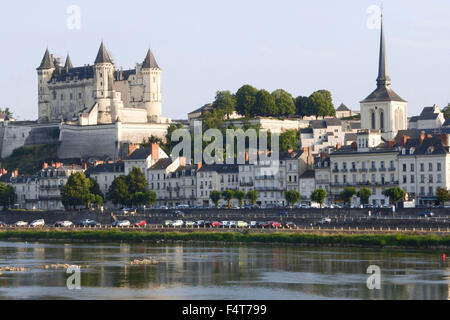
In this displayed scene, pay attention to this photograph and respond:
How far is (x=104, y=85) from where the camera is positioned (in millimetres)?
115250

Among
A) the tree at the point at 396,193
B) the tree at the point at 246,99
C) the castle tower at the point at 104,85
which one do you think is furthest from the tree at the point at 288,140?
the tree at the point at 396,193

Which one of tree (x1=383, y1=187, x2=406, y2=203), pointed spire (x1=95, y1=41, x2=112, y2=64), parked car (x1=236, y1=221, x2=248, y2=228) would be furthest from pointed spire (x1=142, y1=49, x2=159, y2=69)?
tree (x1=383, y1=187, x2=406, y2=203)

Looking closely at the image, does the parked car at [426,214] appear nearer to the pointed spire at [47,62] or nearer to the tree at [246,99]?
the tree at [246,99]

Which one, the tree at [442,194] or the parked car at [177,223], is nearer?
the tree at [442,194]

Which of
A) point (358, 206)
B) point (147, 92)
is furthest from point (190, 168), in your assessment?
point (147, 92)

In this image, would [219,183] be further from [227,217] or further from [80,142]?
[80,142]

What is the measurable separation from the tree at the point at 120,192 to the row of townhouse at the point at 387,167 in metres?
14.8

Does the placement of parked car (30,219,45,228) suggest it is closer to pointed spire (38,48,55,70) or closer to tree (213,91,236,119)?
tree (213,91,236,119)

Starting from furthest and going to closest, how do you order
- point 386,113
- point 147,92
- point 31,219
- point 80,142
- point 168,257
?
point 147,92 → point 80,142 → point 386,113 → point 31,219 → point 168,257

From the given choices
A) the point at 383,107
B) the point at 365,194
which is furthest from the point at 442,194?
the point at 383,107

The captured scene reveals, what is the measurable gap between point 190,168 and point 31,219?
1260cm

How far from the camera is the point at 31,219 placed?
8619 centimetres

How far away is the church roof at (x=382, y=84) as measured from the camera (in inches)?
3748

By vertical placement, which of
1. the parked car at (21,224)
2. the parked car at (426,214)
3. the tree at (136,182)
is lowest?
the parked car at (21,224)
